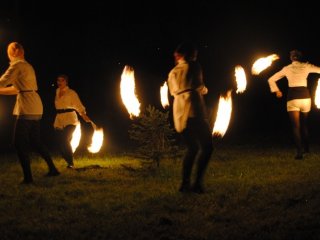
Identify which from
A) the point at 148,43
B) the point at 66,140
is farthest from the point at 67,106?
the point at 148,43

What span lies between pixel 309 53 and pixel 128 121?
9.89 meters

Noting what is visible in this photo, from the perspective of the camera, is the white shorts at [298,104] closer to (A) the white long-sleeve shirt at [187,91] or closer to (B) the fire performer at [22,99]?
(A) the white long-sleeve shirt at [187,91]

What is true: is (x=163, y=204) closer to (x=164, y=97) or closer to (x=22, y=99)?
(x=164, y=97)

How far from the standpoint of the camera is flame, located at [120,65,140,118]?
9.08 m

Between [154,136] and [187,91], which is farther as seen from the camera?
[154,136]

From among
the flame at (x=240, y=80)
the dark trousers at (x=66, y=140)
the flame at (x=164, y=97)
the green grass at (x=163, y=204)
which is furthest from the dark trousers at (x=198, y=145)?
the dark trousers at (x=66, y=140)

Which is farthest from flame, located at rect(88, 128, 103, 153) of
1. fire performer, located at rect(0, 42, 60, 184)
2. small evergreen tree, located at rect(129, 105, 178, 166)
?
fire performer, located at rect(0, 42, 60, 184)

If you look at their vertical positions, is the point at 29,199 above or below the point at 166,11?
below

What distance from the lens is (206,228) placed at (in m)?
5.68

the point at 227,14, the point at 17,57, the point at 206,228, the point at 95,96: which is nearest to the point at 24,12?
the point at 95,96

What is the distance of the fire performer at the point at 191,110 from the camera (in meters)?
7.53

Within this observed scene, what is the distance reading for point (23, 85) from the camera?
9094 mm

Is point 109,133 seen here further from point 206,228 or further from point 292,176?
point 206,228

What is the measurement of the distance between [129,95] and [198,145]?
6.52 feet
